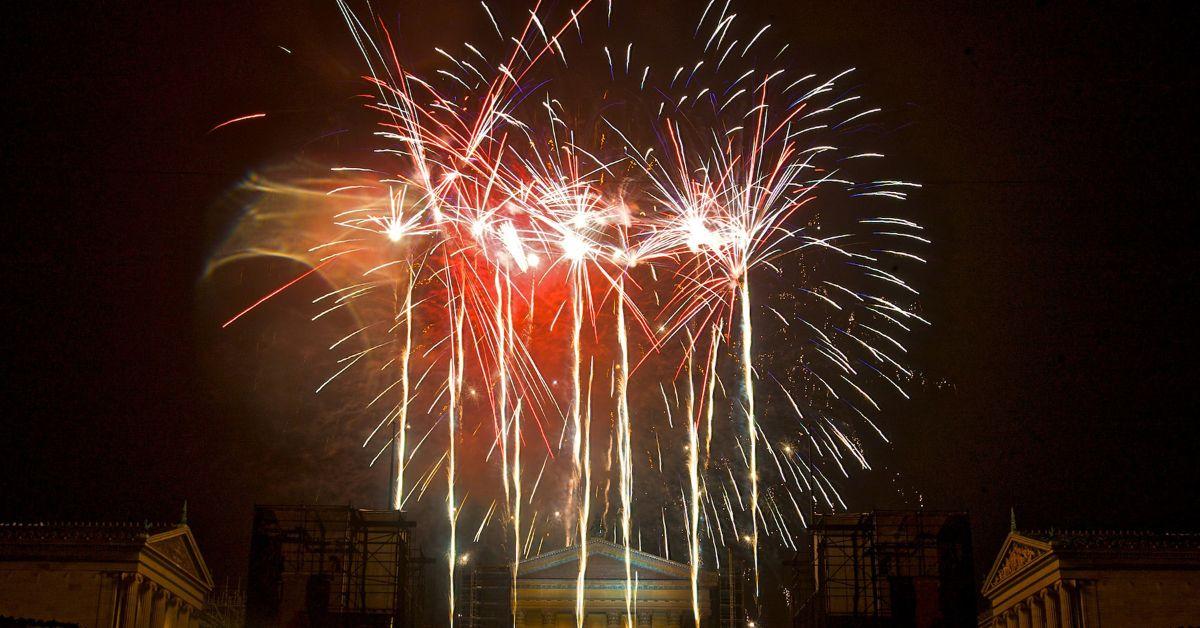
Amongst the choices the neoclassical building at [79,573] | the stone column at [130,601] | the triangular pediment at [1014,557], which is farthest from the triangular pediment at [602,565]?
the stone column at [130,601]

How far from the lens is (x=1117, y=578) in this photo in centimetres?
3628

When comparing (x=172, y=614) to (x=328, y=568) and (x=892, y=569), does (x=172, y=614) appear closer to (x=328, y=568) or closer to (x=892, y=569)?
(x=328, y=568)

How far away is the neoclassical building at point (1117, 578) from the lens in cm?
3547

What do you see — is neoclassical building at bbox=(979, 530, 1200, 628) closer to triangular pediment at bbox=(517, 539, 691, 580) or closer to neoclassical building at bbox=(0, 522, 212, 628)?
triangular pediment at bbox=(517, 539, 691, 580)

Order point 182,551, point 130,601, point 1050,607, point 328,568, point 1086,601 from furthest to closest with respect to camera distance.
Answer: point 182,551 < point 1050,607 < point 130,601 < point 1086,601 < point 328,568

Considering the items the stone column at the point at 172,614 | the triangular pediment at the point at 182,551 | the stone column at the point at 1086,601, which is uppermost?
the triangular pediment at the point at 182,551

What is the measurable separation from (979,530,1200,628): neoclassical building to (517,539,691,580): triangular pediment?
21117mm

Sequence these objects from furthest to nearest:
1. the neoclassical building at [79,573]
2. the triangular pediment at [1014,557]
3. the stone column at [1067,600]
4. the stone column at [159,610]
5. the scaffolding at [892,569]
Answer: the stone column at [159,610]
the triangular pediment at [1014,557]
the stone column at [1067,600]
the neoclassical building at [79,573]
the scaffolding at [892,569]

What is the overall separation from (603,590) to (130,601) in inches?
995

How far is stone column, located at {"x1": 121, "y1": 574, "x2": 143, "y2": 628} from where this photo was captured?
37219 millimetres

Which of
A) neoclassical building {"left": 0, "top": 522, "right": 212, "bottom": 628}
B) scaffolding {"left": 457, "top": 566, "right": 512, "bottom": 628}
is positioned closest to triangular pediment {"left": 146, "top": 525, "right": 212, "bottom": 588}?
neoclassical building {"left": 0, "top": 522, "right": 212, "bottom": 628}

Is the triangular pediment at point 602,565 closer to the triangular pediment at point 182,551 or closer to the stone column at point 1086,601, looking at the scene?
the triangular pediment at point 182,551

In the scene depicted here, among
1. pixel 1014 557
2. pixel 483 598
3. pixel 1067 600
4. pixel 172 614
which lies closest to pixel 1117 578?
pixel 1067 600

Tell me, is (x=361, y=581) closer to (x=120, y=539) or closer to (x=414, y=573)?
(x=414, y=573)
